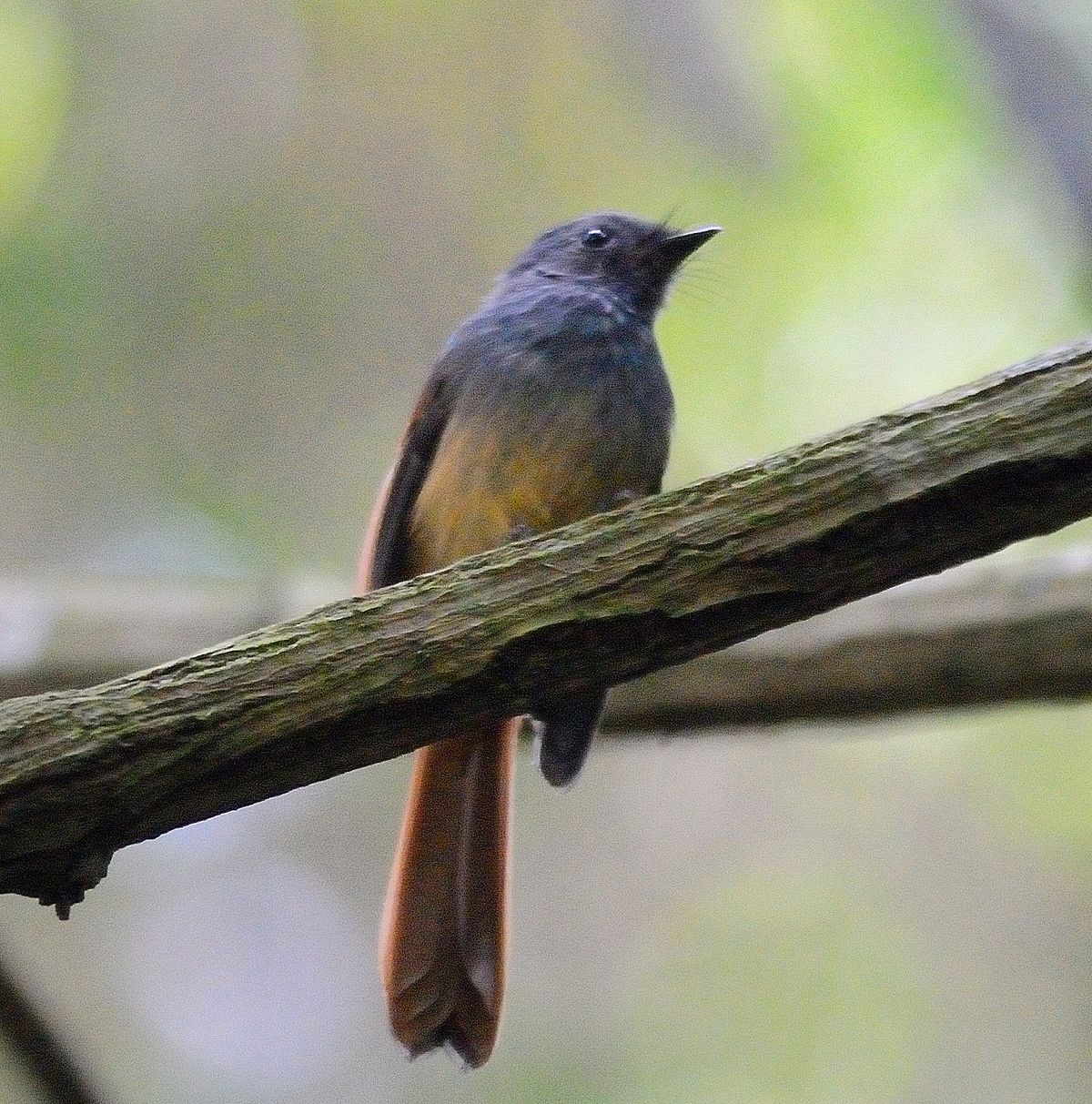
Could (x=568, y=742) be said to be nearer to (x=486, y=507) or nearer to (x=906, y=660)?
(x=486, y=507)

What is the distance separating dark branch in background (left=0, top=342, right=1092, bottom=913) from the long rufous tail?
0.99 m

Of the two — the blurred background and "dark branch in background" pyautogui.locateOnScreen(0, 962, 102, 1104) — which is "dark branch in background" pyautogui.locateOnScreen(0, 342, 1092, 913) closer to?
"dark branch in background" pyautogui.locateOnScreen(0, 962, 102, 1104)

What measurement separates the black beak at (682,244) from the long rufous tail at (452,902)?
1361 mm

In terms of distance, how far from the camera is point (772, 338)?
251 inches

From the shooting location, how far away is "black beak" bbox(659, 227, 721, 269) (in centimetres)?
413

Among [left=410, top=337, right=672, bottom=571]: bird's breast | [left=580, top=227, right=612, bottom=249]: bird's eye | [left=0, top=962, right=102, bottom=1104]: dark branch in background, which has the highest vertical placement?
[left=580, top=227, right=612, bottom=249]: bird's eye

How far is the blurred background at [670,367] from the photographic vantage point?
19.6ft

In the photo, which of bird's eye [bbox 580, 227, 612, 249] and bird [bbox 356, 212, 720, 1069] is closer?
bird [bbox 356, 212, 720, 1069]

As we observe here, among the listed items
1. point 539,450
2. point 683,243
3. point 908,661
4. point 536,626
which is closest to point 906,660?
point 908,661

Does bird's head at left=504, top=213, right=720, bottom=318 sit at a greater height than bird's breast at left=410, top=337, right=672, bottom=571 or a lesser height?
greater

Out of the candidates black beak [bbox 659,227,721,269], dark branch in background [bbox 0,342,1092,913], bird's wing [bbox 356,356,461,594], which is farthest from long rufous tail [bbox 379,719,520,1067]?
black beak [bbox 659,227,721,269]

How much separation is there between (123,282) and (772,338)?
2985 mm

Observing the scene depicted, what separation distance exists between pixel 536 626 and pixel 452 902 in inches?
48.3

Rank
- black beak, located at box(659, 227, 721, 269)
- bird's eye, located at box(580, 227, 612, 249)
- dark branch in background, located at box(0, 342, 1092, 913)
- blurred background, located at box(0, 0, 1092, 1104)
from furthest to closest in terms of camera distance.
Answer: blurred background, located at box(0, 0, 1092, 1104) → bird's eye, located at box(580, 227, 612, 249) → black beak, located at box(659, 227, 721, 269) → dark branch in background, located at box(0, 342, 1092, 913)
